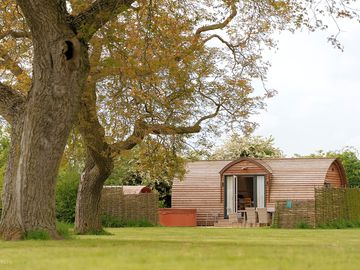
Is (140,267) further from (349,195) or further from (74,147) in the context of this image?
(349,195)

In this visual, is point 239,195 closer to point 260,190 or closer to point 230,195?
point 230,195

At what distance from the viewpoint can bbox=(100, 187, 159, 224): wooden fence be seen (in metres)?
33.3

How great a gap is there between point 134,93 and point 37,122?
399 cm

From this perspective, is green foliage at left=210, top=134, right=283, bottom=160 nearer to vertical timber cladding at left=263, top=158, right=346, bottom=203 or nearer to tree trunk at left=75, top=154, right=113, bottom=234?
vertical timber cladding at left=263, top=158, right=346, bottom=203

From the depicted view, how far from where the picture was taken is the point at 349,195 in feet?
108

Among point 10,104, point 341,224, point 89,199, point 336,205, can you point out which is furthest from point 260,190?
point 10,104

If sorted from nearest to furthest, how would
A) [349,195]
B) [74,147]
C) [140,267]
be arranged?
[140,267], [74,147], [349,195]

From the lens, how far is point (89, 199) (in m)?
24.1

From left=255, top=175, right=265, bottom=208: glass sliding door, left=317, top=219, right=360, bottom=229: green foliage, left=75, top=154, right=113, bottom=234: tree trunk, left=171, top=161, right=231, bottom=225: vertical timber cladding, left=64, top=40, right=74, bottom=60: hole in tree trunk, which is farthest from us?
left=171, top=161, right=231, bottom=225: vertical timber cladding

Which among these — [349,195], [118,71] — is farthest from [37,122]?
[349,195]

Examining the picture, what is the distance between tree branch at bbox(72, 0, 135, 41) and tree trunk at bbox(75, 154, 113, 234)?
9.06m

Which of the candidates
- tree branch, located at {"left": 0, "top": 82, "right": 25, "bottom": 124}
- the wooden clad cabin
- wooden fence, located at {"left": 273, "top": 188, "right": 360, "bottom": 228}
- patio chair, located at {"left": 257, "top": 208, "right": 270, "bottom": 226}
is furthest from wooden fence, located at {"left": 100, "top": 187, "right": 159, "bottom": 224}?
tree branch, located at {"left": 0, "top": 82, "right": 25, "bottom": 124}

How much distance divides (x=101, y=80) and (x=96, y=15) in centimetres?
446

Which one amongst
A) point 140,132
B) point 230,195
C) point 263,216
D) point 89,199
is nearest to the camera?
point 140,132
